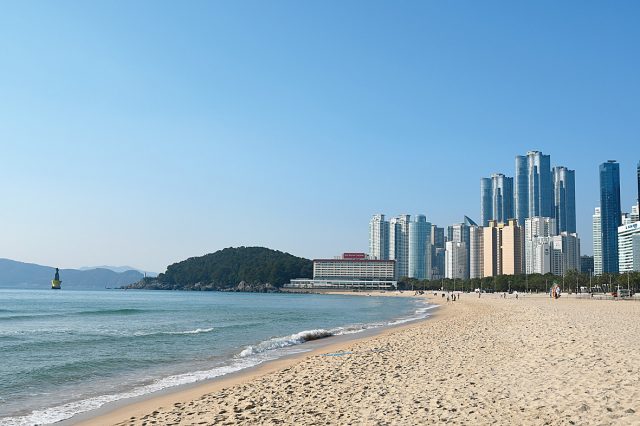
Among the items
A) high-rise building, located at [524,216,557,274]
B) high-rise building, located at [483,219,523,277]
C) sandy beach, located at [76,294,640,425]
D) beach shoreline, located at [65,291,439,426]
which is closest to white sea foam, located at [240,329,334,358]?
beach shoreline, located at [65,291,439,426]

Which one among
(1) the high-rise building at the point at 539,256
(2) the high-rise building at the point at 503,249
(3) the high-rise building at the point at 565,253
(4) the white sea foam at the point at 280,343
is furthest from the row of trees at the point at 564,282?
(4) the white sea foam at the point at 280,343

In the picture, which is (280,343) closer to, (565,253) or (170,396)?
(170,396)

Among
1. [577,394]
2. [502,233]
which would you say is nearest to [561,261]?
[502,233]

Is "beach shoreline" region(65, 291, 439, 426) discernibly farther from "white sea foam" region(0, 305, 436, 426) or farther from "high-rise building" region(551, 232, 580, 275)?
"high-rise building" region(551, 232, 580, 275)

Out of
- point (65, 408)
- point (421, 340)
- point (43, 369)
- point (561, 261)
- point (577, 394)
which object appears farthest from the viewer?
point (561, 261)

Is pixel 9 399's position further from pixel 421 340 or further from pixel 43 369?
pixel 421 340
